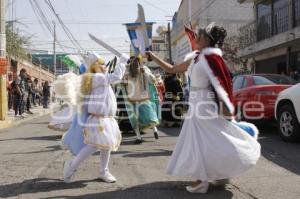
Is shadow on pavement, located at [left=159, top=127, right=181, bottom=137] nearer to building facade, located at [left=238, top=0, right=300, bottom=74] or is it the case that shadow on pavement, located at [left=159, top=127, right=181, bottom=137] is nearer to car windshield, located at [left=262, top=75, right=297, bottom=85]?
car windshield, located at [left=262, top=75, right=297, bottom=85]

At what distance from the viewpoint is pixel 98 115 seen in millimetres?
6199

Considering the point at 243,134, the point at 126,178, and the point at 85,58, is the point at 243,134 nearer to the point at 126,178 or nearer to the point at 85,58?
the point at 126,178

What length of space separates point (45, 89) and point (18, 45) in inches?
145

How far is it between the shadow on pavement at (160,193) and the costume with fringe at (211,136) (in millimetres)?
228

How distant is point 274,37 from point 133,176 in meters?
17.4

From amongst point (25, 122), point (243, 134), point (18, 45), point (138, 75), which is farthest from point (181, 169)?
point (18, 45)

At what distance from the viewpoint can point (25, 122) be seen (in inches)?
670

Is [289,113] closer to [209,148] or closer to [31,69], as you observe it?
[209,148]

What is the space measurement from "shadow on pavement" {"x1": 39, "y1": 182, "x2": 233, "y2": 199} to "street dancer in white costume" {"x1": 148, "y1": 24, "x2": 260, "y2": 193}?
0.12 m

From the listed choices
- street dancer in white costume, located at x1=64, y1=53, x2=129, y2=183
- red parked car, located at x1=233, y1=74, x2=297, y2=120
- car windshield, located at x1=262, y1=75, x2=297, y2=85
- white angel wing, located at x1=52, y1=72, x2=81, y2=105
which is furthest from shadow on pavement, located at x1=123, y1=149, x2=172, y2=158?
car windshield, located at x1=262, y1=75, x2=297, y2=85

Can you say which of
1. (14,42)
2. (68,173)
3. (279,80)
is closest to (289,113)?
(279,80)

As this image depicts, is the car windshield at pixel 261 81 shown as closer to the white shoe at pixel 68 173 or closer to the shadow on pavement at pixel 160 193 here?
the shadow on pavement at pixel 160 193

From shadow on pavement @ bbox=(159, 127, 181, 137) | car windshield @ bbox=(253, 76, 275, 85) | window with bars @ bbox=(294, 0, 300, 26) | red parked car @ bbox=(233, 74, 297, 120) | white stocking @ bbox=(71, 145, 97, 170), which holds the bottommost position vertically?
shadow on pavement @ bbox=(159, 127, 181, 137)

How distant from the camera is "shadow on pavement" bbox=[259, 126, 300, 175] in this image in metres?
7.26
